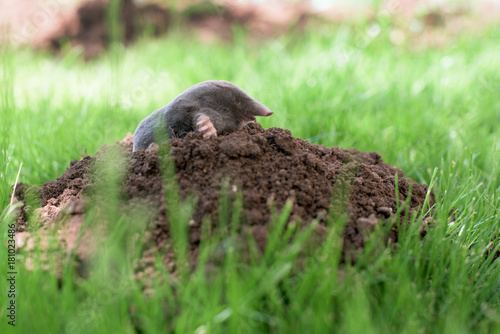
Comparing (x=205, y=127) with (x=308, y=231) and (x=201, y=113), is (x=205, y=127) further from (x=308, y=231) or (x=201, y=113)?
(x=308, y=231)

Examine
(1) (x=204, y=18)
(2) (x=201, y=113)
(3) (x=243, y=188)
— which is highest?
(2) (x=201, y=113)

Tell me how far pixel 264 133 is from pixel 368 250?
0.72 meters

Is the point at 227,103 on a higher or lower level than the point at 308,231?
higher

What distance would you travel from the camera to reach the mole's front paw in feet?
6.17

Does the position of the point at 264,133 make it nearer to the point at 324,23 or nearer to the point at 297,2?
the point at 324,23

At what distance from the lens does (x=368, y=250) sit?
4.77 ft

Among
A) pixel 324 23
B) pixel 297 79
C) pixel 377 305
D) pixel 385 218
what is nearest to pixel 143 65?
pixel 297 79

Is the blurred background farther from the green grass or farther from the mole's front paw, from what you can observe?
the mole's front paw

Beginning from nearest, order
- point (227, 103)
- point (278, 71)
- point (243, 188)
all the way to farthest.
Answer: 1. point (243, 188)
2. point (227, 103)
3. point (278, 71)

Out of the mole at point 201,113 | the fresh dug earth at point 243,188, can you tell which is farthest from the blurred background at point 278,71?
the fresh dug earth at point 243,188

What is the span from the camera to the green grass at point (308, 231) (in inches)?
50.4

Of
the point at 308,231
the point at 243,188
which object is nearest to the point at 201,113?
the point at 243,188

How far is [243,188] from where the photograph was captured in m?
1.65

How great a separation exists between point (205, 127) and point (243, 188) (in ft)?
1.28
